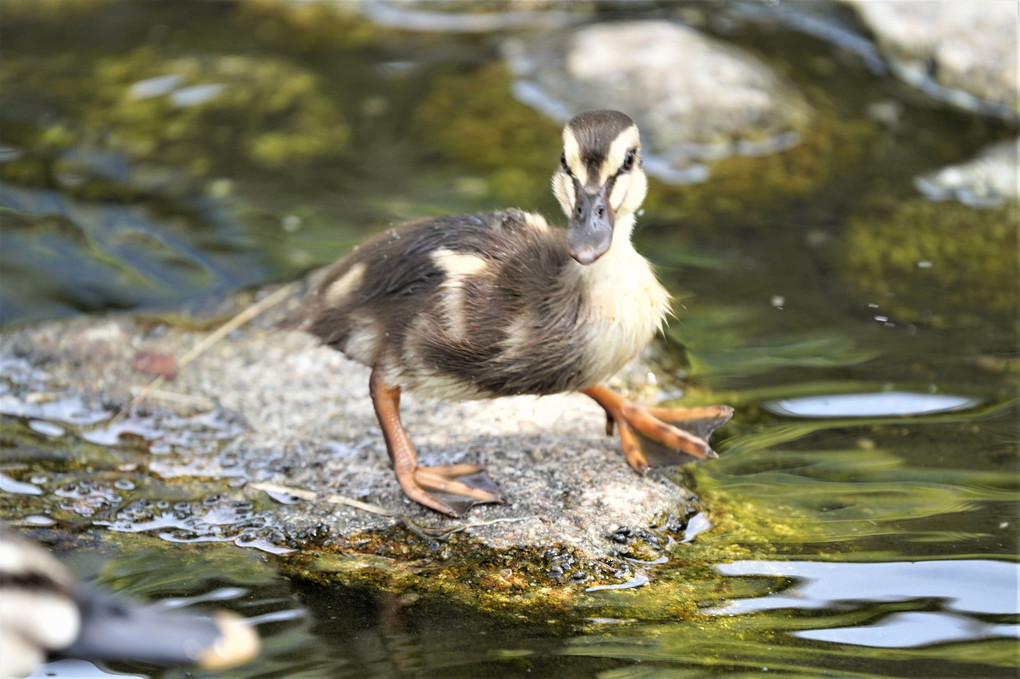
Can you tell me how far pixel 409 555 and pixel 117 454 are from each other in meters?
1.28

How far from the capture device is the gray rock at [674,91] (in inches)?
242

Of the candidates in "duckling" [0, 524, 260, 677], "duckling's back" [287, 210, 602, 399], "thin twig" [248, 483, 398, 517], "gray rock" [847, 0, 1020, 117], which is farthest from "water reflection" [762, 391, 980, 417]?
"gray rock" [847, 0, 1020, 117]

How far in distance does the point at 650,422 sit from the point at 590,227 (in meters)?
0.85

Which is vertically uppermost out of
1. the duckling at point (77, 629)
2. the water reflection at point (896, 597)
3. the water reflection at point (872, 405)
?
the duckling at point (77, 629)

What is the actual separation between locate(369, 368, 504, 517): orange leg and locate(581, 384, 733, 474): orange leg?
472mm

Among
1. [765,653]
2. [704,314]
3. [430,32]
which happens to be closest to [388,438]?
[765,653]

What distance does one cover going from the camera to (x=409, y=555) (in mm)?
3342

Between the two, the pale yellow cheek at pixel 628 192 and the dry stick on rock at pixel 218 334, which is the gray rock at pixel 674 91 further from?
the pale yellow cheek at pixel 628 192

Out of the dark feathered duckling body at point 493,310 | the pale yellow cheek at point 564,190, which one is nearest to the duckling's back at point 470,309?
the dark feathered duckling body at point 493,310

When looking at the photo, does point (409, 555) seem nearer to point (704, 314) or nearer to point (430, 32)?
point (704, 314)

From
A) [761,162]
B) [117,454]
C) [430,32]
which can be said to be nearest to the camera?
[117,454]

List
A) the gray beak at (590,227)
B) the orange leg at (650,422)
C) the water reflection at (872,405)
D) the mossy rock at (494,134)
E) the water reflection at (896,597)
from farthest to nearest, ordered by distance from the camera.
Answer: the mossy rock at (494,134)
the water reflection at (872,405)
the orange leg at (650,422)
the gray beak at (590,227)
the water reflection at (896,597)

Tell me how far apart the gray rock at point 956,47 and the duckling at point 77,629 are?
5515 millimetres

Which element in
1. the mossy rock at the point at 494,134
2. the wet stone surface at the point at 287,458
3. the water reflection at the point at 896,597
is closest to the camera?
the water reflection at the point at 896,597
